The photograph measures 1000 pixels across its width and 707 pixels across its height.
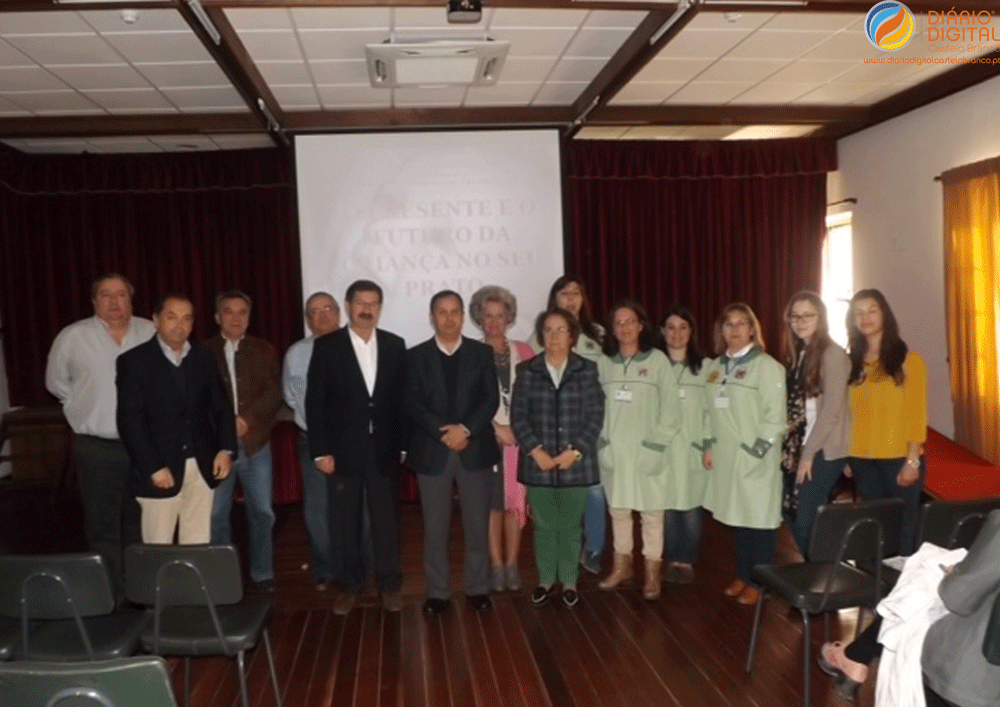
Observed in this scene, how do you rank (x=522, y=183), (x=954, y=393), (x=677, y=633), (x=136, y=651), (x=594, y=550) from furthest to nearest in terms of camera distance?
(x=522, y=183) → (x=954, y=393) → (x=594, y=550) → (x=677, y=633) → (x=136, y=651)

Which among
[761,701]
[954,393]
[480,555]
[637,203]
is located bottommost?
[761,701]

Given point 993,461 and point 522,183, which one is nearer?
point 993,461

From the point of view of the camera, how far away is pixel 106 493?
3924 millimetres

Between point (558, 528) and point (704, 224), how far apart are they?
439 centimetres

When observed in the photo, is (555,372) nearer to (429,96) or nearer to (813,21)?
(813,21)

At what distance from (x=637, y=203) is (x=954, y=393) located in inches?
121

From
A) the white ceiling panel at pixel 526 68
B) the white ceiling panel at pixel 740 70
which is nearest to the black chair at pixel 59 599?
the white ceiling panel at pixel 526 68

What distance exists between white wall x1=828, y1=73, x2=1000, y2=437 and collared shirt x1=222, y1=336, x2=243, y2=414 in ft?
15.8

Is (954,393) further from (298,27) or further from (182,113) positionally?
(182,113)

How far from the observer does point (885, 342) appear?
381cm

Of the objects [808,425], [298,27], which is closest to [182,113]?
[298,27]

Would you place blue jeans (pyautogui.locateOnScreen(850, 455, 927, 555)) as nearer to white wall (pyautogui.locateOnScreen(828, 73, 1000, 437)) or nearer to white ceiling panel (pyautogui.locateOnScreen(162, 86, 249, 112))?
white wall (pyautogui.locateOnScreen(828, 73, 1000, 437))

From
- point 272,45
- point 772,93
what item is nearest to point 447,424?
point 272,45

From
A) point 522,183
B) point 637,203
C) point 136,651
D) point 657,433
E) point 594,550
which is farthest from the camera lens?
point 637,203
